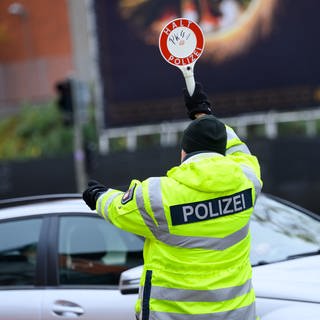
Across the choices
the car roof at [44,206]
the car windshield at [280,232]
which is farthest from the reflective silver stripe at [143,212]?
the car roof at [44,206]

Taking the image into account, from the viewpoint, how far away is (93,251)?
4176mm

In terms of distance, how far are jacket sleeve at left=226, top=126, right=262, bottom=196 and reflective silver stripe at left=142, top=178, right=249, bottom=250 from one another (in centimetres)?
31

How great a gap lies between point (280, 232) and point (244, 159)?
1.15m

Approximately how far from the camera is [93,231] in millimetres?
4141

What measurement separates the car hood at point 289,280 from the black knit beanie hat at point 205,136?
3.27 ft

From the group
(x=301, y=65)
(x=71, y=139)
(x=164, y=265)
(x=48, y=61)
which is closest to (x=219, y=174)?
(x=164, y=265)

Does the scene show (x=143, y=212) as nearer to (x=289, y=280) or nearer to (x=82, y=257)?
(x=289, y=280)

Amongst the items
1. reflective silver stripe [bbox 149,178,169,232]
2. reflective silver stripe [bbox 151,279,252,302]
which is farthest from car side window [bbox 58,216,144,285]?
reflective silver stripe [bbox 149,178,169,232]

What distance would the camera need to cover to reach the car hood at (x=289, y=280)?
3412 millimetres

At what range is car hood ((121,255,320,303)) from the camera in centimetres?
341

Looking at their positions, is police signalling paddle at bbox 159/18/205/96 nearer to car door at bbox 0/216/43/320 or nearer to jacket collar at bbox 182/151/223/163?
jacket collar at bbox 182/151/223/163

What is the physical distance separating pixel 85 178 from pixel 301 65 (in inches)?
218

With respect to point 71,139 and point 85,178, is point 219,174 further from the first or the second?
point 71,139

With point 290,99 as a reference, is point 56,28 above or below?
above
